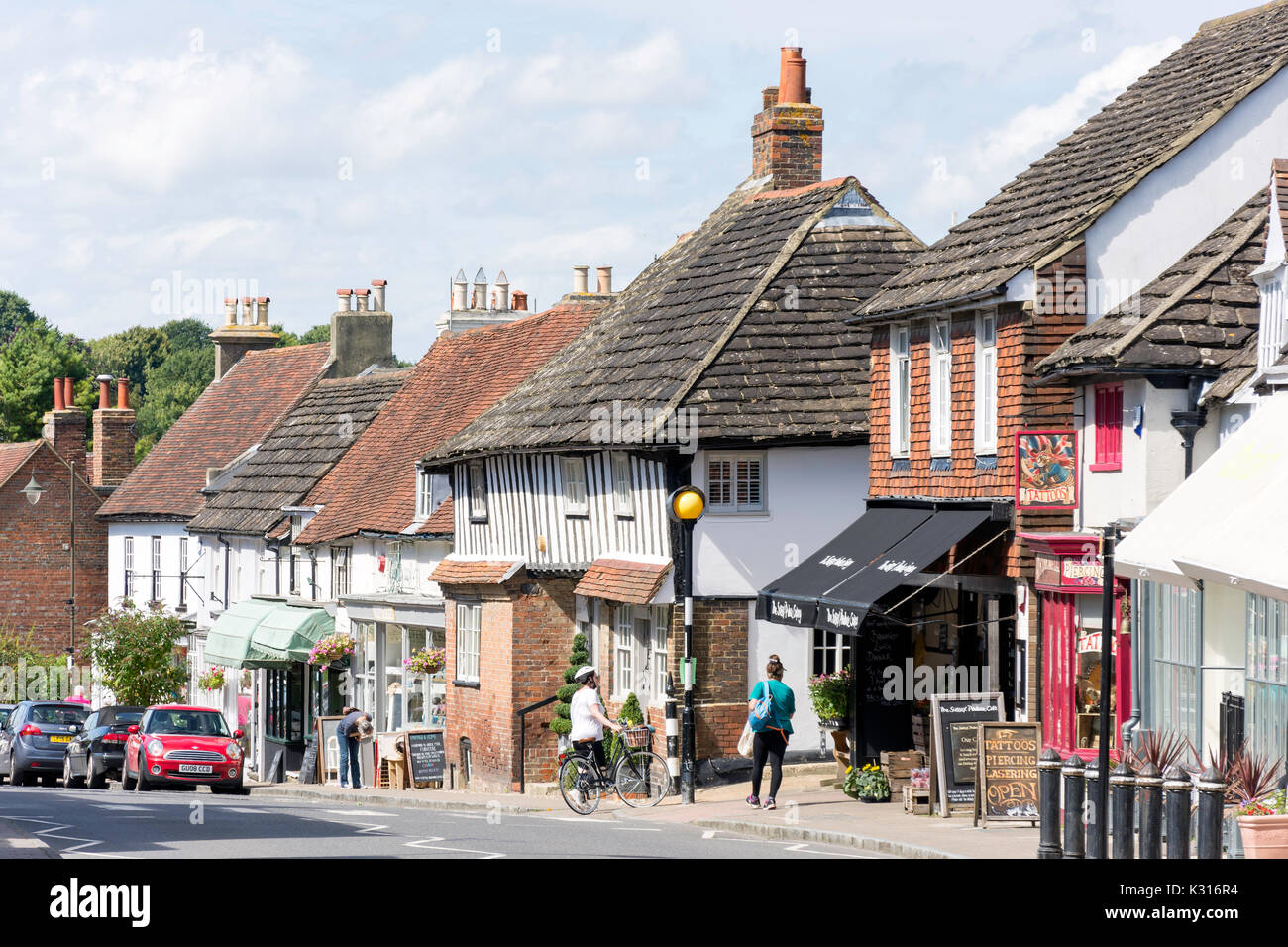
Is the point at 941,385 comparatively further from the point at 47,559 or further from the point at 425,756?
the point at 47,559

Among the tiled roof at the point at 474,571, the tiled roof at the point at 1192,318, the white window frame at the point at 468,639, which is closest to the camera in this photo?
the tiled roof at the point at 1192,318

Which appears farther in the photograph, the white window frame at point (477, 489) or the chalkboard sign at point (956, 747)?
the white window frame at point (477, 489)

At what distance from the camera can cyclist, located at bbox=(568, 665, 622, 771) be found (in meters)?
25.2

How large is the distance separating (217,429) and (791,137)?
27.7 m

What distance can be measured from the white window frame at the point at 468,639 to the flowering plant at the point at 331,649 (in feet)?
20.9

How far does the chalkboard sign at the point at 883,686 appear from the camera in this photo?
26.5 meters

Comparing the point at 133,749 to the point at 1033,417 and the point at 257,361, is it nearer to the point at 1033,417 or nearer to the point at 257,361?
the point at 1033,417

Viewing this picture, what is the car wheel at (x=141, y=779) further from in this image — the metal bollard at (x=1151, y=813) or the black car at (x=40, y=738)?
the metal bollard at (x=1151, y=813)

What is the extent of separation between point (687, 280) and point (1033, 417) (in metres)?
11.7

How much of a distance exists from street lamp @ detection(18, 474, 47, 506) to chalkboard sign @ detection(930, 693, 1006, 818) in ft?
131

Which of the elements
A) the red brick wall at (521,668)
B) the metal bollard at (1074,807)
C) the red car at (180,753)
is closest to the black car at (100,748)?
the red car at (180,753)

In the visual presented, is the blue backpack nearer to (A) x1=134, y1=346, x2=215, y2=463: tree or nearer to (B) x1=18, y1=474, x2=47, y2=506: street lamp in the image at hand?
(B) x1=18, y1=474, x2=47, y2=506: street lamp

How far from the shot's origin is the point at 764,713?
2389 cm
